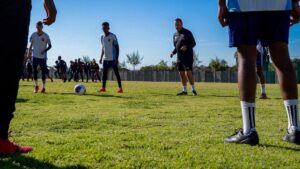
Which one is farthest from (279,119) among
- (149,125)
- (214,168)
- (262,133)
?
(214,168)

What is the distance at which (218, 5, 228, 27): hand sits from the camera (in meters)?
3.64

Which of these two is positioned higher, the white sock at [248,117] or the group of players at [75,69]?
the group of players at [75,69]

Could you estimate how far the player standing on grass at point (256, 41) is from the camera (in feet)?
11.4

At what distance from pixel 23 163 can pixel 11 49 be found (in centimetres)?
83

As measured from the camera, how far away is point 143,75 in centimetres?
7562

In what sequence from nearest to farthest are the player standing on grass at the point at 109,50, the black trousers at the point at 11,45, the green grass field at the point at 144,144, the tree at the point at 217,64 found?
the green grass field at the point at 144,144, the black trousers at the point at 11,45, the player standing on grass at the point at 109,50, the tree at the point at 217,64

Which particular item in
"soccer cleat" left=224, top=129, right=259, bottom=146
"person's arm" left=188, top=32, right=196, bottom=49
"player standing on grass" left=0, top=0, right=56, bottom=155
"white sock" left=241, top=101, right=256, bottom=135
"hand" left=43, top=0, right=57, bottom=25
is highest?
"person's arm" left=188, top=32, right=196, bottom=49

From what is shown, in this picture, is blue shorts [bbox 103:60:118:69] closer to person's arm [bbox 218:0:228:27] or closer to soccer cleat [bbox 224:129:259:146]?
person's arm [bbox 218:0:228:27]

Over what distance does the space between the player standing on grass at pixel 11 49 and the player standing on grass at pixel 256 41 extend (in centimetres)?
174

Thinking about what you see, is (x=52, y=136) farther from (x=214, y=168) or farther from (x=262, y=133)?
(x=262, y=133)

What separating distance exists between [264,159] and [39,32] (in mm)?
11022

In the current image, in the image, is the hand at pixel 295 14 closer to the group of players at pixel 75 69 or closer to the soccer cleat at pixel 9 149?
the soccer cleat at pixel 9 149

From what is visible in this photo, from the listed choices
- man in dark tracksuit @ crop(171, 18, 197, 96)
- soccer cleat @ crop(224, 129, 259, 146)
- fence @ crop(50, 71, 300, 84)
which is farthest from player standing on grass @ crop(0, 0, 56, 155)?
fence @ crop(50, 71, 300, 84)

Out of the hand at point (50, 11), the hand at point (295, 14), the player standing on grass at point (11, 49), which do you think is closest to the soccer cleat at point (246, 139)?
the hand at point (295, 14)
